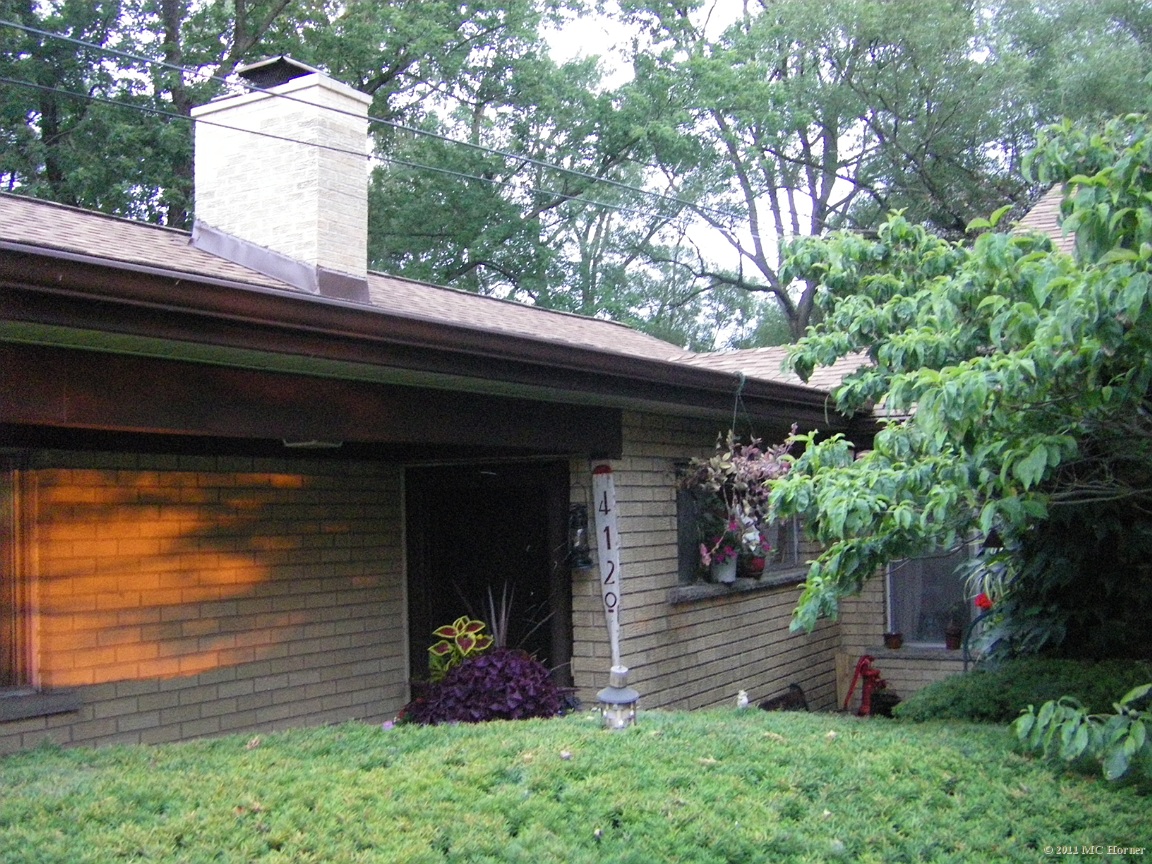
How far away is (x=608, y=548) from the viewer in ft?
24.0

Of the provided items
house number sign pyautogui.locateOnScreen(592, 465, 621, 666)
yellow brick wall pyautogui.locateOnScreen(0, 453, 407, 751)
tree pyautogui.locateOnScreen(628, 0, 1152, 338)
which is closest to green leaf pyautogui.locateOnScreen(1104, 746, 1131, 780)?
house number sign pyautogui.locateOnScreen(592, 465, 621, 666)

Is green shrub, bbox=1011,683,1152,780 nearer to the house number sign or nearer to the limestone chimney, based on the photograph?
the house number sign

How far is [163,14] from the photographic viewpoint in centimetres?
1756

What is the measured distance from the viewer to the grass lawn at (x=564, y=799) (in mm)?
3426

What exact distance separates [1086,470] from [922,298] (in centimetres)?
131

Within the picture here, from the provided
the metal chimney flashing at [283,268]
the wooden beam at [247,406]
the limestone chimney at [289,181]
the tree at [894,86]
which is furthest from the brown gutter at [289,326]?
the tree at [894,86]

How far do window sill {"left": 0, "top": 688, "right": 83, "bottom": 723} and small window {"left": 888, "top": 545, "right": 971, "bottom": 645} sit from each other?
6.76m

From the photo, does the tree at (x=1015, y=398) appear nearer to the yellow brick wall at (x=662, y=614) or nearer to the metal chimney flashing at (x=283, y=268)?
the yellow brick wall at (x=662, y=614)

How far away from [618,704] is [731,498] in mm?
3670

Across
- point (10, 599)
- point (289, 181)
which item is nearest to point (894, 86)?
point (289, 181)

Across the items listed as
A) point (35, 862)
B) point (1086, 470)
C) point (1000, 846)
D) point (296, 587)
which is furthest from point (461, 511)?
point (35, 862)

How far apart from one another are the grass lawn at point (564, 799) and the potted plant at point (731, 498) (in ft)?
9.10

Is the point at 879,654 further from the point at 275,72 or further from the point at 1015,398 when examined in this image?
the point at 275,72

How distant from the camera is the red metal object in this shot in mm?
9836
